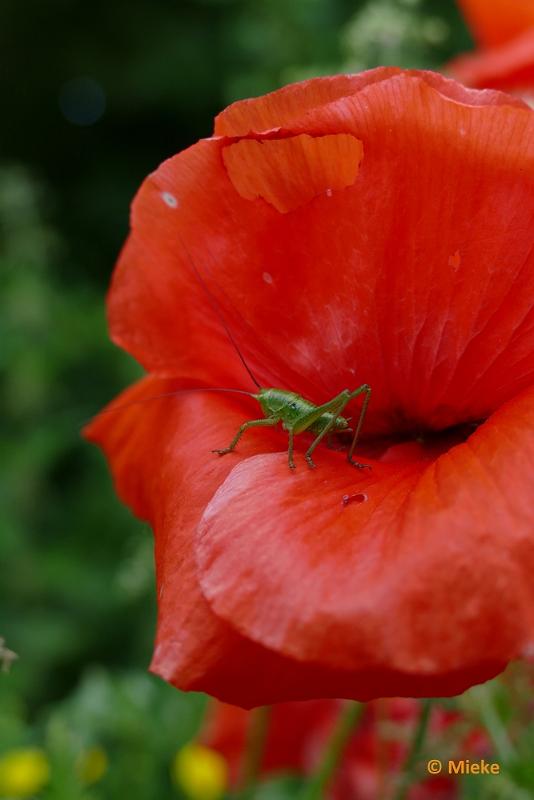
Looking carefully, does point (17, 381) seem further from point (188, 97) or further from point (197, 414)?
point (197, 414)

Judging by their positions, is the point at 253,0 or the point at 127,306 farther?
the point at 253,0

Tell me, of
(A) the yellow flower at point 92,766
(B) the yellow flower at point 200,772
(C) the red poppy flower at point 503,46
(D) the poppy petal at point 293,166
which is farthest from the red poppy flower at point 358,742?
(C) the red poppy flower at point 503,46

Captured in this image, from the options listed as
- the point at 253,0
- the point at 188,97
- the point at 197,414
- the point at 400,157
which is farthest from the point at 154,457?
the point at 188,97

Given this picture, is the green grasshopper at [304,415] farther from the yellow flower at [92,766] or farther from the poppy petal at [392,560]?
the yellow flower at [92,766]

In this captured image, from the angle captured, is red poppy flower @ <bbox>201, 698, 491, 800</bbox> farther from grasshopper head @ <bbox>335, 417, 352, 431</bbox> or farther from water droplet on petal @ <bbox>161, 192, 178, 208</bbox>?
water droplet on petal @ <bbox>161, 192, 178, 208</bbox>

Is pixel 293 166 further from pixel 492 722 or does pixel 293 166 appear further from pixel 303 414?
pixel 492 722

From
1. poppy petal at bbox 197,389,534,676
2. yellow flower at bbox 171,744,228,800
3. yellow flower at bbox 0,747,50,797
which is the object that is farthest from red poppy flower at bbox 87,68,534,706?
yellow flower at bbox 171,744,228,800

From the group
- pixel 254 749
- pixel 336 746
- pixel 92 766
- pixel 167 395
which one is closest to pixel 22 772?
pixel 92 766
